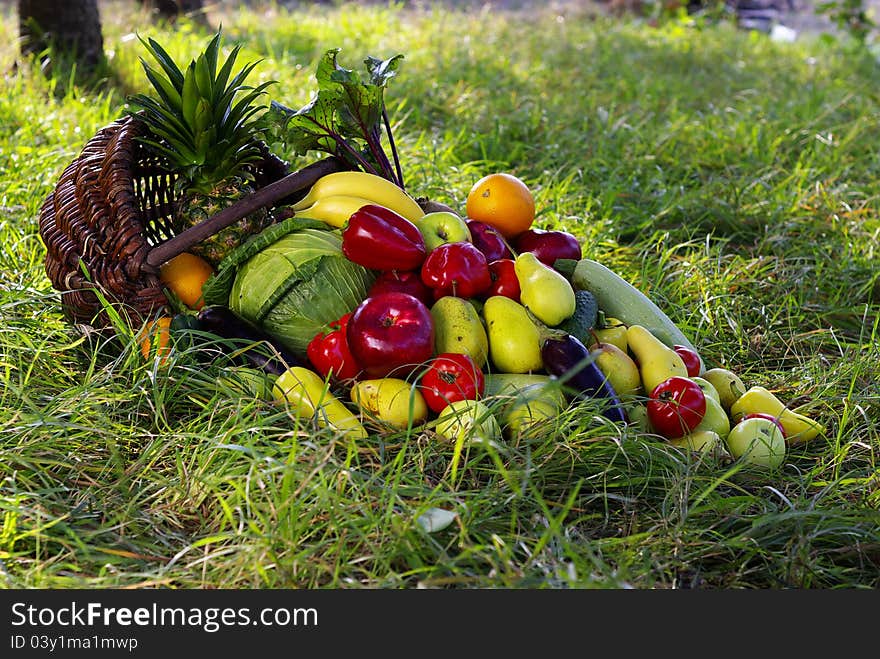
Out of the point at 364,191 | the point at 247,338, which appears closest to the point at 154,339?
the point at 247,338

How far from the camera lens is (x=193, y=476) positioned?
2252 mm

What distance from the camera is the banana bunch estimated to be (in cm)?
291

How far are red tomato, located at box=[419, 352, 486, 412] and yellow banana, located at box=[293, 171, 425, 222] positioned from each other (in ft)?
2.30

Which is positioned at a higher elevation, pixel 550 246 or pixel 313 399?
pixel 550 246

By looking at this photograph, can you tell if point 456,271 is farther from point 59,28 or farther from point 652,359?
point 59,28

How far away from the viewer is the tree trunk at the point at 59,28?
5695 mm

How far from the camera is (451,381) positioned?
245 centimetres

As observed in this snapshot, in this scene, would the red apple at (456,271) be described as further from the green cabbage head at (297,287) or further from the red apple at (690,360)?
the red apple at (690,360)

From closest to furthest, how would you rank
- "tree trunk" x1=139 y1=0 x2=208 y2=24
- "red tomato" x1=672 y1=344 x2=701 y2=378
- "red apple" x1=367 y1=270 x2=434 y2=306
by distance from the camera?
"red apple" x1=367 y1=270 x2=434 y2=306 → "red tomato" x1=672 y1=344 x2=701 y2=378 → "tree trunk" x1=139 y1=0 x2=208 y2=24

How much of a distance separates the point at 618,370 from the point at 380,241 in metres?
0.79

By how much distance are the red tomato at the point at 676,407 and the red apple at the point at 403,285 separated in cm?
74

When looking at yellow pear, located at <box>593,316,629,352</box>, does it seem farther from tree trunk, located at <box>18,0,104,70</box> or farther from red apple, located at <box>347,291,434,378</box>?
tree trunk, located at <box>18,0,104,70</box>

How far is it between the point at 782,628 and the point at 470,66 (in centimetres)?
532

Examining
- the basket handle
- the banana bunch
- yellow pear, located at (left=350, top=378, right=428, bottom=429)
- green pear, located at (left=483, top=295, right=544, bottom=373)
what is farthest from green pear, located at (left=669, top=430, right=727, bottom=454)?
the basket handle
